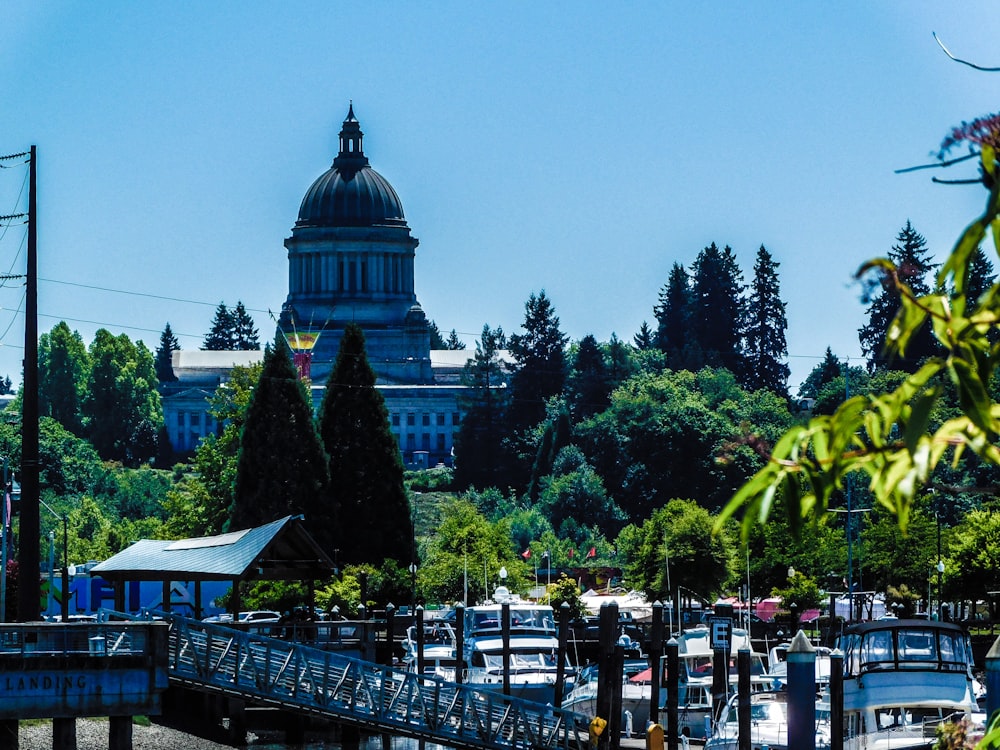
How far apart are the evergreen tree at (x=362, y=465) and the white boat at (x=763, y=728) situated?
5867cm

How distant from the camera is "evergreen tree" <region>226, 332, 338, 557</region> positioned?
98.9 metres

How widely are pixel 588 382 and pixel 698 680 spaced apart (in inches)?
5375

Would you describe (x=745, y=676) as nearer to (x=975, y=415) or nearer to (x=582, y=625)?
(x=975, y=415)

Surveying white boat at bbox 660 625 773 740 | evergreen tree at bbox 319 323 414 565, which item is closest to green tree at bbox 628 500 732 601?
evergreen tree at bbox 319 323 414 565

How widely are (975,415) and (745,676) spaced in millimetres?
32005

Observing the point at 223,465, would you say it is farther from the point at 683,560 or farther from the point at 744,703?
the point at 744,703

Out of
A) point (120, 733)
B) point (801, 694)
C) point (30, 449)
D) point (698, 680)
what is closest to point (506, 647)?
point (698, 680)

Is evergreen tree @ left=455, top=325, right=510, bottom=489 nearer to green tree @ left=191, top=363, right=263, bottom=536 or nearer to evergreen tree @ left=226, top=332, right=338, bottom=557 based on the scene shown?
green tree @ left=191, top=363, right=263, bottom=536

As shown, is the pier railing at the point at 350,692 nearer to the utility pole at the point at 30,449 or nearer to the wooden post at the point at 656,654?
the utility pole at the point at 30,449

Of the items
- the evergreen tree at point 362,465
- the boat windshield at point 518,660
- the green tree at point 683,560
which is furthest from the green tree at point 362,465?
the boat windshield at point 518,660

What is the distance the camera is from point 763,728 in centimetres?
3956

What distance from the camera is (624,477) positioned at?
525ft

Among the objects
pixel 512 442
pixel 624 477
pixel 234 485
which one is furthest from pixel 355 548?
pixel 512 442

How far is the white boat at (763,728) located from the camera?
38.3 metres
